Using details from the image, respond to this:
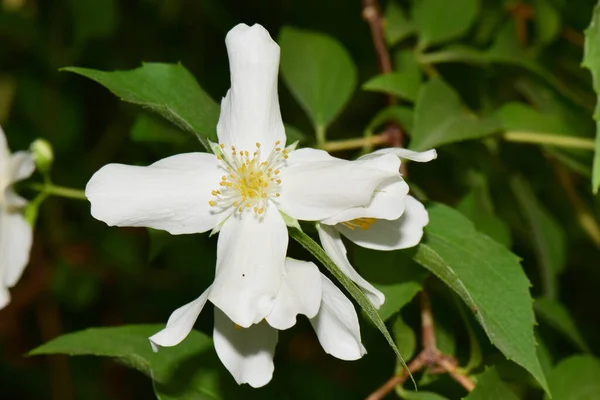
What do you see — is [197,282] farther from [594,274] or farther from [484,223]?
[594,274]

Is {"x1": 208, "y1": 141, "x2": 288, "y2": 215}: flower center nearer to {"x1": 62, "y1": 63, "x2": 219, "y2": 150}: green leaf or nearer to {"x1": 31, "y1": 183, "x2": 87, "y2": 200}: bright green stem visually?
{"x1": 62, "y1": 63, "x2": 219, "y2": 150}: green leaf

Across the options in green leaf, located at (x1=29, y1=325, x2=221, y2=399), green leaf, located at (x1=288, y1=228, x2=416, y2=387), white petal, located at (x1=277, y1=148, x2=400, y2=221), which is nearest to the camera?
green leaf, located at (x1=288, y1=228, x2=416, y2=387)

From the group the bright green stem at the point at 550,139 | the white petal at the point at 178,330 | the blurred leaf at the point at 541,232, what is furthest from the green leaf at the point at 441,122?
the white petal at the point at 178,330

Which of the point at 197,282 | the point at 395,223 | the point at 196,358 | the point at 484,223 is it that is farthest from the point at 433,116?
the point at 197,282

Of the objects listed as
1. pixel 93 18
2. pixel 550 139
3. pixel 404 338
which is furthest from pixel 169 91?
pixel 93 18

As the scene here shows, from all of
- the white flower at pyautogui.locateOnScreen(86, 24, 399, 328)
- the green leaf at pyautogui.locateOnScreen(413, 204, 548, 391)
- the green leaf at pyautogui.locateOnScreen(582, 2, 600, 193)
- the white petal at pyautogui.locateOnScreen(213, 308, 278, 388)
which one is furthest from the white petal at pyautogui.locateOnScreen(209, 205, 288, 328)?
the green leaf at pyautogui.locateOnScreen(582, 2, 600, 193)

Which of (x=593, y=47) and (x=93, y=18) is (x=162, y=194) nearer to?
(x=593, y=47)

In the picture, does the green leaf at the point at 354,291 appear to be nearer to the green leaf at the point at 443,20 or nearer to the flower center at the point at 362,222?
the flower center at the point at 362,222
